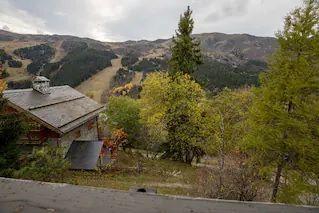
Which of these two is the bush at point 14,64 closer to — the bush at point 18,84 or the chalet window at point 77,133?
the bush at point 18,84

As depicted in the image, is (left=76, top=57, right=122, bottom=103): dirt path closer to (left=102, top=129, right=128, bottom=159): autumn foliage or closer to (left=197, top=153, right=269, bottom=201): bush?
(left=102, top=129, right=128, bottom=159): autumn foliage

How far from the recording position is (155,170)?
28.5 meters

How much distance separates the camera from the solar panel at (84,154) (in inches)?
1054

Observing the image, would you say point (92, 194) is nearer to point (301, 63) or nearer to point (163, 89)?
point (301, 63)

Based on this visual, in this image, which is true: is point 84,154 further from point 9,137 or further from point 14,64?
point 14,64

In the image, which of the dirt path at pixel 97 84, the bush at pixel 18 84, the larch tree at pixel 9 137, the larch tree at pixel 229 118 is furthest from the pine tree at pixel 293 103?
the bush at pixel 18 84

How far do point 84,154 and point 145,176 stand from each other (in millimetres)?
6175

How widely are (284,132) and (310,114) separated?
5.46 feet

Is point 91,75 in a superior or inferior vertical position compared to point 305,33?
inferior

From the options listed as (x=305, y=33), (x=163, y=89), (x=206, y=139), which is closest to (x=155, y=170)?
(x=206, y=139)

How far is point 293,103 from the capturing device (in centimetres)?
1528

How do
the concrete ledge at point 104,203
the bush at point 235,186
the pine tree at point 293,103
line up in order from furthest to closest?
A: the pine tree at point 293,103 → the bush at point 235,186 → the concrete ledge at point 104,203

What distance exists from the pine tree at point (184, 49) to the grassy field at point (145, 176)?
411 inches

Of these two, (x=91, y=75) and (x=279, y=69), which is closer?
(x=279, y=69)
